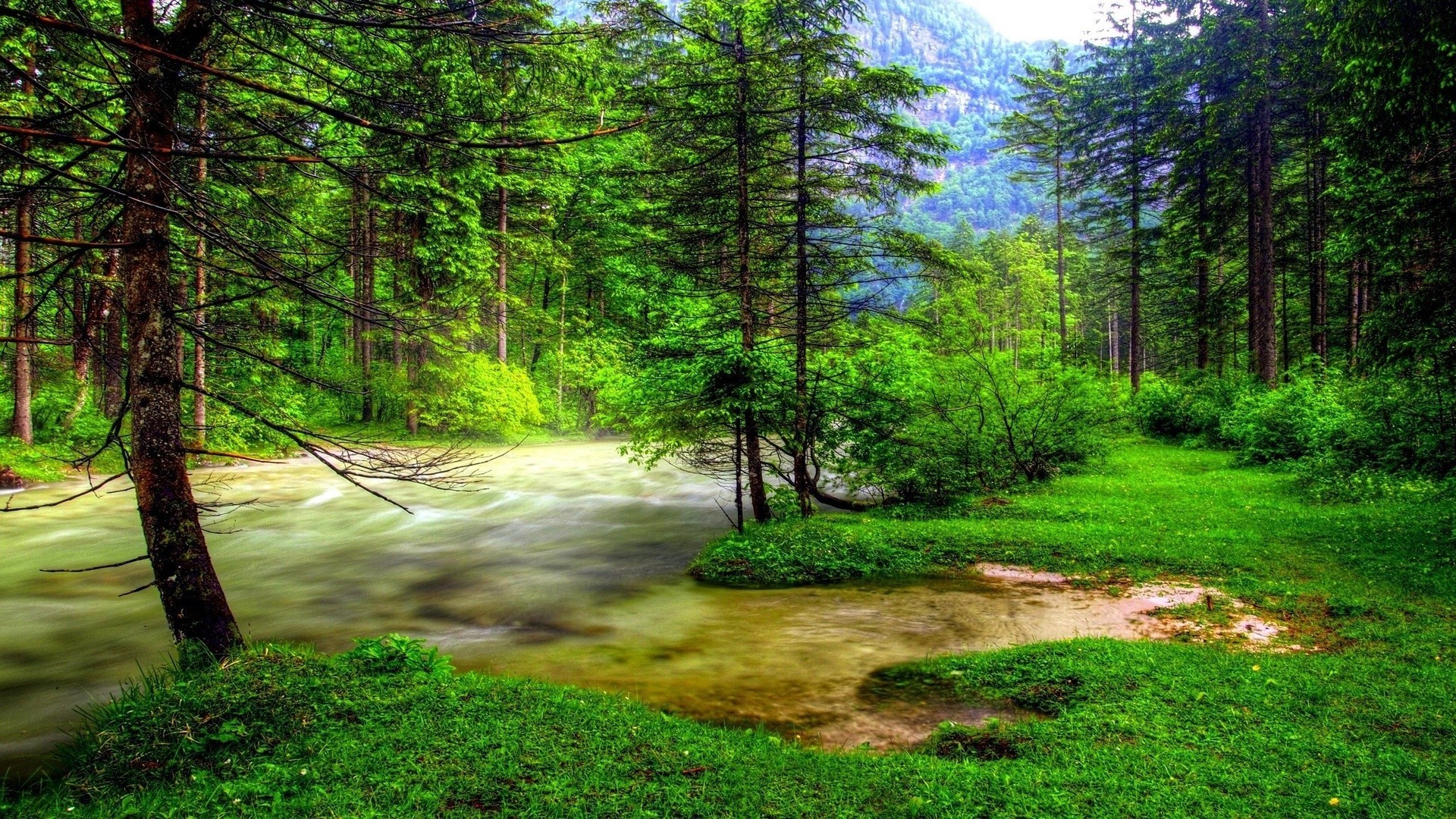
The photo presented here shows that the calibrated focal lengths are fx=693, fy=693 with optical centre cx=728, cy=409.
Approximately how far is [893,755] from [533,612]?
6098mm

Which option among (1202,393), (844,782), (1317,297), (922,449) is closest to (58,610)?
(844,782)

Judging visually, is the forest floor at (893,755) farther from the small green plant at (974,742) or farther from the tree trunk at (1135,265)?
the tree trunk at (1135,265)

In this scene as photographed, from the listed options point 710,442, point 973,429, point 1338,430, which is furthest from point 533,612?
point 1338,430

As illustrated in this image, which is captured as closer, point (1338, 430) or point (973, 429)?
point (1338, 430)

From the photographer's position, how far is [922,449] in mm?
14250

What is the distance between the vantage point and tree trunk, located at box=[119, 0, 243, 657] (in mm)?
5090

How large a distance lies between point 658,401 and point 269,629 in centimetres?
664

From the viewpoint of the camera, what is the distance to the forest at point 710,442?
4.39 metres

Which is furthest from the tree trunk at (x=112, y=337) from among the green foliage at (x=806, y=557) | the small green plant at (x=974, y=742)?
the green foliage at (x=806, y=557)

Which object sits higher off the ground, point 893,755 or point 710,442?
point 710,442

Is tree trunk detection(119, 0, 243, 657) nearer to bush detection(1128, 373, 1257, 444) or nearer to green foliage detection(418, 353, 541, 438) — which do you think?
green foliage detection(418, 353, 541, 438)

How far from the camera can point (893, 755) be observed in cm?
493

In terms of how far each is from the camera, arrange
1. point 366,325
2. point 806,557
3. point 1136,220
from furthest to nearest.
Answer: point 1136,220 < point 366,325 < point 806,557

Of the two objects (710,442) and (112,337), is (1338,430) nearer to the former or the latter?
(710,442)
